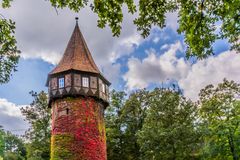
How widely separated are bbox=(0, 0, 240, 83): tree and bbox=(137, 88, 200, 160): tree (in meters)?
17.1

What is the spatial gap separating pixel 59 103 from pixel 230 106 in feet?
40.6

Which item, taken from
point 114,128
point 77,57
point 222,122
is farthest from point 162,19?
point 114,128

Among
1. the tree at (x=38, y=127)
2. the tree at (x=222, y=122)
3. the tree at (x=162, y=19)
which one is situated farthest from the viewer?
the tree at (x=38, y=127)

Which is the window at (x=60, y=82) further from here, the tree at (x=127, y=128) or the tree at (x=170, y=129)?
the tree at (x=127, y=128)

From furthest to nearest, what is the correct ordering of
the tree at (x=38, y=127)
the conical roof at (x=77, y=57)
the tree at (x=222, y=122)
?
1. the tree at (x=38, y=127)
2. the conical roof at (x=77, y=57)
3. the tree at (x=222, y=122)

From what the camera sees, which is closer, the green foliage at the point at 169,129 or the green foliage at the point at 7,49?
the green foliage at the point at 7,49

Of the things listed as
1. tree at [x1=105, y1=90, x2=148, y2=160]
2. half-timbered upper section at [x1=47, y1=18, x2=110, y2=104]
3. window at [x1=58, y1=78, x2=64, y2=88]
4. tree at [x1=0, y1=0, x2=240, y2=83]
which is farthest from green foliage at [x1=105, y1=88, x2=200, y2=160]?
tree at [x1=0, y1=0, x2=240, y2=83]

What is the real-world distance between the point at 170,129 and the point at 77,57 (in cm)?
937

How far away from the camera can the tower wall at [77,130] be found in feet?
77.9

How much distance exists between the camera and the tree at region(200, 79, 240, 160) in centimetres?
2327

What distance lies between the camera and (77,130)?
2419 cm

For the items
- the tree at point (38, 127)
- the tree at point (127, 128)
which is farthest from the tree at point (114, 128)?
the tree at point (38, 127)

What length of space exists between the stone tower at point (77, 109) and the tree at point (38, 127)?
620 cm

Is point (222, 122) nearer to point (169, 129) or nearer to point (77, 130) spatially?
point (169, 129)
